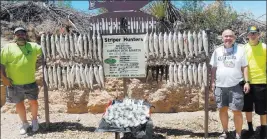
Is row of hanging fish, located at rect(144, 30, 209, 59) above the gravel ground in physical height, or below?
above

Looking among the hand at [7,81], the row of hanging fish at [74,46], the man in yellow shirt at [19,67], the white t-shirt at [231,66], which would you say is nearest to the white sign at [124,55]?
the row of hanging fish at [74,46]

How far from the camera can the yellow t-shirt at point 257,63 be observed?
19.5 feet

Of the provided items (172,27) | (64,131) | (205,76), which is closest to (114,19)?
(205,76)

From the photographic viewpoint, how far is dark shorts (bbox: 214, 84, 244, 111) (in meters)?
5.89

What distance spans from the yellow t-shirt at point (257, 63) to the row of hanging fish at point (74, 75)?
2769 millimetres

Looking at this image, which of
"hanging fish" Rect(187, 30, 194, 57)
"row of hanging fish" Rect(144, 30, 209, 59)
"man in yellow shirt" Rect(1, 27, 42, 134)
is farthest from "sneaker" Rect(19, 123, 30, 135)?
"hanging fish" Rect(187, 30, 194, 57)

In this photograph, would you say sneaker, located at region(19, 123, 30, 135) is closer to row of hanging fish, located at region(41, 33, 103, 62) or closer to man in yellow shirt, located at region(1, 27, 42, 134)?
man in yellow shirt, located at region(1, 27, 42, 134)

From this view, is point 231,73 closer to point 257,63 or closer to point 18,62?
point 257,63

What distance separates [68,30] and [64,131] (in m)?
3.94

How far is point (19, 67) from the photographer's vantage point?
673 centimetres

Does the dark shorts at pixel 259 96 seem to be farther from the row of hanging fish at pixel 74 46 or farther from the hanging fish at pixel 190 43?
the row of hanging fish at pixel 74 46

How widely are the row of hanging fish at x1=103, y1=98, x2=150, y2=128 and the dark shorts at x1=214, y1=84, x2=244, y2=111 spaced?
131 centimetres

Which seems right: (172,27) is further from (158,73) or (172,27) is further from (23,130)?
(23,130)

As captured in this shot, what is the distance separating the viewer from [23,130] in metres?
7.14
